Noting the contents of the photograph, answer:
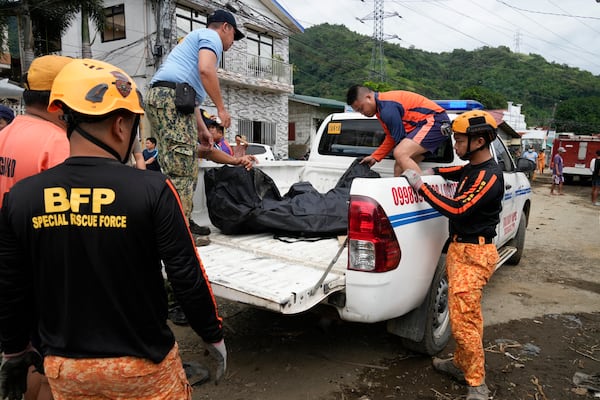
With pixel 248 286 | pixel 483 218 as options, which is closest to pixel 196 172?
pixel 248 286

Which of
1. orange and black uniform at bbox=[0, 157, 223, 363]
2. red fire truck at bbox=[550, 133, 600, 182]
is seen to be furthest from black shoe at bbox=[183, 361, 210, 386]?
red fire truck at bbox=[550, 133, 600, 182]

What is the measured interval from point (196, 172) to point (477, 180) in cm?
223

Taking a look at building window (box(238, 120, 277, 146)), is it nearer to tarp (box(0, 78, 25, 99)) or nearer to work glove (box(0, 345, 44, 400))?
tarp (box(0, 78, 25, 99))

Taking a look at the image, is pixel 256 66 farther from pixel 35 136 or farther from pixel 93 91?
pixel 93 91

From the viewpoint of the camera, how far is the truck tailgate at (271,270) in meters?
2.50

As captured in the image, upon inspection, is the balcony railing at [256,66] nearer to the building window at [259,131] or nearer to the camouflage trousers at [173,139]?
the building window at [259,131]

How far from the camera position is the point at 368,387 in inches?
121

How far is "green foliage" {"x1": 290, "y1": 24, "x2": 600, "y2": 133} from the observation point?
44.0 meters

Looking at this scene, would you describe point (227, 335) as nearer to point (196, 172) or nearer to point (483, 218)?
point (196, 172)

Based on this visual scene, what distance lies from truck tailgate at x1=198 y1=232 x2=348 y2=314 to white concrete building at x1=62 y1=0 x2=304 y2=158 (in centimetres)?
1417

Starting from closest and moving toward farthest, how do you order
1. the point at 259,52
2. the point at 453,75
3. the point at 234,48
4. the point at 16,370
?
the point at 16,370 < the point at 234,48 < the point at 259,52 < the point at 453,75

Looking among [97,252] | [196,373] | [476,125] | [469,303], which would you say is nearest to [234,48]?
[476,125]

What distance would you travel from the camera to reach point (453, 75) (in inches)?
2215

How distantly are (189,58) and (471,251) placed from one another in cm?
274
